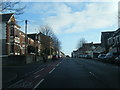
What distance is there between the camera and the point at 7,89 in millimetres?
11961

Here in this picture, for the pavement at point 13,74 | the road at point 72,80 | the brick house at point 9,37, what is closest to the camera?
the road at point 72,80

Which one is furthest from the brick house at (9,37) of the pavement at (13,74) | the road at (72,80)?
the road at (72,80)

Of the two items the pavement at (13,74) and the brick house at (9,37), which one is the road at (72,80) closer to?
the pavement at (13,74)

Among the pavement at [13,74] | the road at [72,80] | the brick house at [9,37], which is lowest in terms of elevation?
the pavement at [13,74]

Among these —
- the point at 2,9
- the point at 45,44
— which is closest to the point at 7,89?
the point at 2,9

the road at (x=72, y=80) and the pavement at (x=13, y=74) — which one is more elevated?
the road at (x=72, y=80)

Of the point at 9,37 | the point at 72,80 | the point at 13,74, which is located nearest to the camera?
the point at 72,80

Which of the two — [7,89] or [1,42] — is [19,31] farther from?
[7,89]

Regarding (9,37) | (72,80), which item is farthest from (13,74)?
(9,37)

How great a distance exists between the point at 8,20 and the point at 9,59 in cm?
1477

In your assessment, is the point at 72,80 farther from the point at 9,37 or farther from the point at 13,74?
the point at 9,37

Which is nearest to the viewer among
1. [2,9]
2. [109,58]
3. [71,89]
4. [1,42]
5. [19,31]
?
[71,89]

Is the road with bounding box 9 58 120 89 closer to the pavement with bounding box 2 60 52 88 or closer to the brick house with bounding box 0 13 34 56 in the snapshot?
the pavement with bounding box 2 60 52 88

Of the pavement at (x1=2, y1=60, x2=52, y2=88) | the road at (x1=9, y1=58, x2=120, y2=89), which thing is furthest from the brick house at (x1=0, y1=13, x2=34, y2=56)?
the road at (x1=9, y1=58, x2=120, y2=89)
